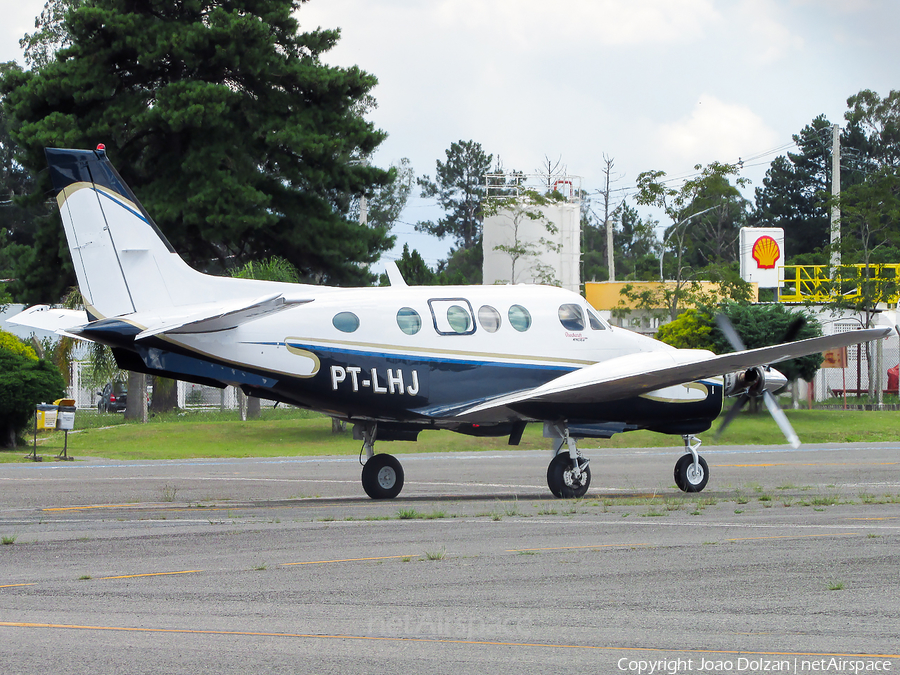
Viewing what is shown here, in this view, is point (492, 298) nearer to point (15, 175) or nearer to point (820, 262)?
point (820, 262)

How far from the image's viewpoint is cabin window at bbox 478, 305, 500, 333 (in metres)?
17.8

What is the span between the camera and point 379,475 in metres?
18.1

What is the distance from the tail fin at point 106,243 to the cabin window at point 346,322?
8.26 ft

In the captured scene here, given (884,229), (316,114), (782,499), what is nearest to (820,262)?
(884,229)

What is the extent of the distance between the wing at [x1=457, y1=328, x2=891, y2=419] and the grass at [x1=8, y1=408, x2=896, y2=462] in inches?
643

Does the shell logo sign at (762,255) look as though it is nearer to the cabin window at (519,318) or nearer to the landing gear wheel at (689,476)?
the landing gear wheel at (689,476)

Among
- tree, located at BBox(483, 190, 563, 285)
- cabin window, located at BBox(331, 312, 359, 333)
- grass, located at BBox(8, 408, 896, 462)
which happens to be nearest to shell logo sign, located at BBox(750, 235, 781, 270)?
tree, located at BBox(483, 190, 563, 285)

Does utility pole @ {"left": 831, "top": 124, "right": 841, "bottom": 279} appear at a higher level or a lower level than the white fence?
higher

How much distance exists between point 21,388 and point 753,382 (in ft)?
69.4

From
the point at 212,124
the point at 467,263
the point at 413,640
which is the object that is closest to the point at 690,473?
the point at 413,640

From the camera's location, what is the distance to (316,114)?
47.1 m

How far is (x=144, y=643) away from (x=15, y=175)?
90.7m

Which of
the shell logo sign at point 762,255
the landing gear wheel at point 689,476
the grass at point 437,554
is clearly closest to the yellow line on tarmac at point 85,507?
the grass at point 437,554

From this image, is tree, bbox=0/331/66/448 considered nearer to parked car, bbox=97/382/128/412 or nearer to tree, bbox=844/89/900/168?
parked car, bbox=97/382/128/412
